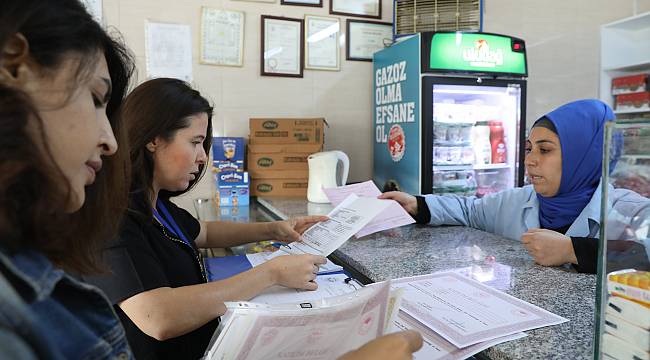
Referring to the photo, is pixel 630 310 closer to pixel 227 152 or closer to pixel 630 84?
pixel 227 152

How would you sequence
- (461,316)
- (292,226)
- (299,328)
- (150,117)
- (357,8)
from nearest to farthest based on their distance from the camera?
1. (299,328)
2. (461,316)
3. (150,117)
4. (292,226)
5. (357,8)

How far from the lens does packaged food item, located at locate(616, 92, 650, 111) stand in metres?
3.31

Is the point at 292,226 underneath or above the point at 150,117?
underneath

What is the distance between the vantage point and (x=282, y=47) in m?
2.98

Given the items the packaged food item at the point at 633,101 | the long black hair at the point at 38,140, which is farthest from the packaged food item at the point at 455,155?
the long black hair at the point at 38,140

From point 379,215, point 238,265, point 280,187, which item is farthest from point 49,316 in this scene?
point 280,187

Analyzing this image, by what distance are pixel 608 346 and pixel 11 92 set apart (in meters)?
0.78

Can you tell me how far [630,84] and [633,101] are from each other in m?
0.13

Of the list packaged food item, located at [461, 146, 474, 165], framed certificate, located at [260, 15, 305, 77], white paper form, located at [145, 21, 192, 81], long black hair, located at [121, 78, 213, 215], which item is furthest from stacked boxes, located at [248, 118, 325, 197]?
long black hair, located at [121, 78, 213, 215]

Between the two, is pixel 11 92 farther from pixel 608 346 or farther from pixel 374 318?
pixel 608 346

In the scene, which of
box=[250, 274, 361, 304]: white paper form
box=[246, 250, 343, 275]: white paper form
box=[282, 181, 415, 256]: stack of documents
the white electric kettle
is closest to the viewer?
box=[250, 274, 361, 304]: white paper form

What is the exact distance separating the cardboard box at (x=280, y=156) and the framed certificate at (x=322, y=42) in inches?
24.9

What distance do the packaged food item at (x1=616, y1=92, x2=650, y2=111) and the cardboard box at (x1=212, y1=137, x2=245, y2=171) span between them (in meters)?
2.83

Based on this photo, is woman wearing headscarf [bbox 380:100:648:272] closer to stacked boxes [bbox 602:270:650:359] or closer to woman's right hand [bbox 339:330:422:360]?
stacked boxes [bbox 602:270:650:359]
